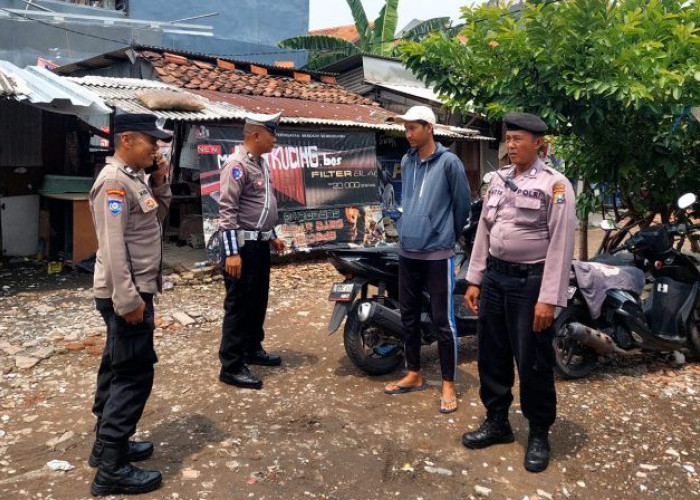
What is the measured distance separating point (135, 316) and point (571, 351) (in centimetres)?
324

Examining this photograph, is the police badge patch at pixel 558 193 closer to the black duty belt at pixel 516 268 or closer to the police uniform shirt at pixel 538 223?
the police uniform shirt at pixel 538 223

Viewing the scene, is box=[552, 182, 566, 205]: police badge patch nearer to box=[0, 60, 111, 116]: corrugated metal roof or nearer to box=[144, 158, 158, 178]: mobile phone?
box=[144, 158, 158, 178]: mobile phone

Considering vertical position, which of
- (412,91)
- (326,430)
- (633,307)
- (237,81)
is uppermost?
(412,91)

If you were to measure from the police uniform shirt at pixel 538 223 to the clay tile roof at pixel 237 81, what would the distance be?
326 inches

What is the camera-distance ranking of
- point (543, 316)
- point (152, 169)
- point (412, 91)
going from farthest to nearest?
point (412, 91)
point (152, 169)
point (543, 316)

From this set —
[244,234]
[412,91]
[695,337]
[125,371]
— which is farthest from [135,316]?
[412,91]

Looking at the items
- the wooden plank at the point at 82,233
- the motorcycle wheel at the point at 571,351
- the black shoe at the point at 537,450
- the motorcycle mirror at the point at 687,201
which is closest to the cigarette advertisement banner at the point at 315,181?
the wooden plank at the point at 82,233

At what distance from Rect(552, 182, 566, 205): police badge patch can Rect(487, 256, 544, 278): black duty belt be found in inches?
13.6

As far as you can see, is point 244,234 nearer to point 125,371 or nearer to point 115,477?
point 125,371

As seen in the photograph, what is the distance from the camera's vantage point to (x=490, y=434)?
134 inches

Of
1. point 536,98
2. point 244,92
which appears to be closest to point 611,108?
point 536,98

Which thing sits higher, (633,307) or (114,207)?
(114,207)

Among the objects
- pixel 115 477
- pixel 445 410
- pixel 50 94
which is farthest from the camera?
pixel 50 94

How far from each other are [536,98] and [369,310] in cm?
254
